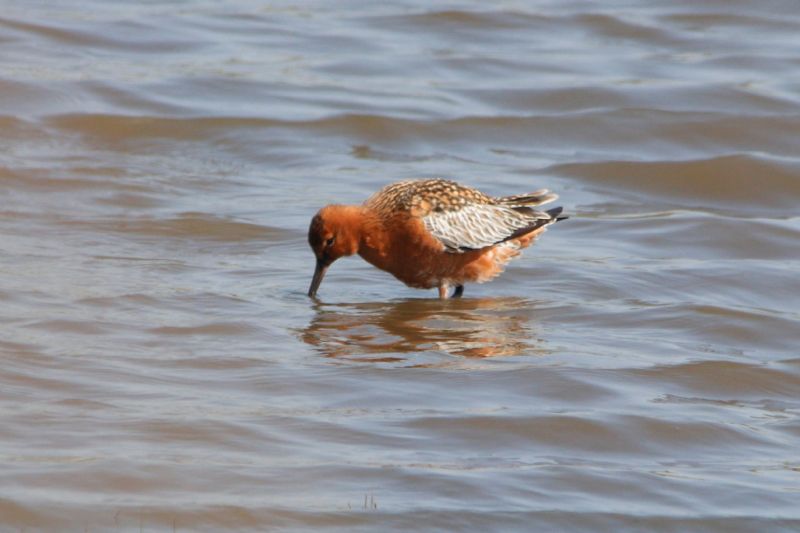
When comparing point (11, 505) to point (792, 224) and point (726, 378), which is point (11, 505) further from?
point (792, 224)

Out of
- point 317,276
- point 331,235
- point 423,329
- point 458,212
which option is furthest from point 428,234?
point 423,329

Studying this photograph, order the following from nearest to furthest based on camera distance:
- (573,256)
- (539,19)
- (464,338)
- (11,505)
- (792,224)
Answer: (11,505), (464,338), (573,256), (792,224), (539,19)

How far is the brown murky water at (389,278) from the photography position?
236 inches

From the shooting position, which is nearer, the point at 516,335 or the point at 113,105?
the point at 516,335

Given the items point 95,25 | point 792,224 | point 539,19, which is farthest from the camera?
point 539,19

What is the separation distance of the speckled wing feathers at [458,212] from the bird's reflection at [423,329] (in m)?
0.43

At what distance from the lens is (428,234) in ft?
31.1

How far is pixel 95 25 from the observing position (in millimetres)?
16109

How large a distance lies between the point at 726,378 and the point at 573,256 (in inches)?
109

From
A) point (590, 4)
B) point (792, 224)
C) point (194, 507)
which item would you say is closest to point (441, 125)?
point (792, 224)

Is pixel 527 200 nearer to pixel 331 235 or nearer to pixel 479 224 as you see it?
pixel 479 224

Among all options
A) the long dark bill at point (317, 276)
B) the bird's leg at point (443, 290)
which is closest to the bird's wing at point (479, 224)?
the bird's leg at point (443, 290)

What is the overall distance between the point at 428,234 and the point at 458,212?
28 centimetres

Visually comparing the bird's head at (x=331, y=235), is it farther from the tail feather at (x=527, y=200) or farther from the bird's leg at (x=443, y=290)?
the tail feather at (x=527, y=200)
